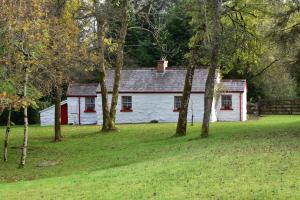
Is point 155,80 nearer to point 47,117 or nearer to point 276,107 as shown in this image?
point 47,117

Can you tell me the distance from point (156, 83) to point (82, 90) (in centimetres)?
789

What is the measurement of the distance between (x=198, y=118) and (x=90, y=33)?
17982 millimetres

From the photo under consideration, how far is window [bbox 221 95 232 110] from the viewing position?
179 ft

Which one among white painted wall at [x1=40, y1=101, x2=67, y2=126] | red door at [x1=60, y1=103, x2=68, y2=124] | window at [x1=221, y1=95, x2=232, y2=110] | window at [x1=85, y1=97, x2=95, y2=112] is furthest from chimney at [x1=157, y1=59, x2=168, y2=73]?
white painted wall at [x1=40, y1=101, x2=67, y2=126]

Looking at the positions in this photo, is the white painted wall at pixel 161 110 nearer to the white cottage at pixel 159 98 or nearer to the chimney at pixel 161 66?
the white cottage at pixel 159 98

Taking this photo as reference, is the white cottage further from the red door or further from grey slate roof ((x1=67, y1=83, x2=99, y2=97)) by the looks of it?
the red door

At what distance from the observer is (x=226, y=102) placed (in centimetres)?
5469

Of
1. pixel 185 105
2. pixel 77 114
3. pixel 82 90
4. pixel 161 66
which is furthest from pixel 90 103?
pixel 185 105

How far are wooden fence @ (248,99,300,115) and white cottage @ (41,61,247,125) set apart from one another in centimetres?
711

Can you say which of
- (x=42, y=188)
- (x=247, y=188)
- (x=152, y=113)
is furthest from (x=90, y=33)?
(x=247, y=188)

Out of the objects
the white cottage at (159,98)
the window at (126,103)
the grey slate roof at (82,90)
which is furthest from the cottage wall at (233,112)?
the grey slate roof at (82,90)

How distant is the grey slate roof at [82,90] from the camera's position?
5678 centimetres

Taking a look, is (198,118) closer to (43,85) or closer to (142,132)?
(142,132)

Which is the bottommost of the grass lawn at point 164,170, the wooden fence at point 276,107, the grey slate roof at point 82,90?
the grass lawn at point 164,170
